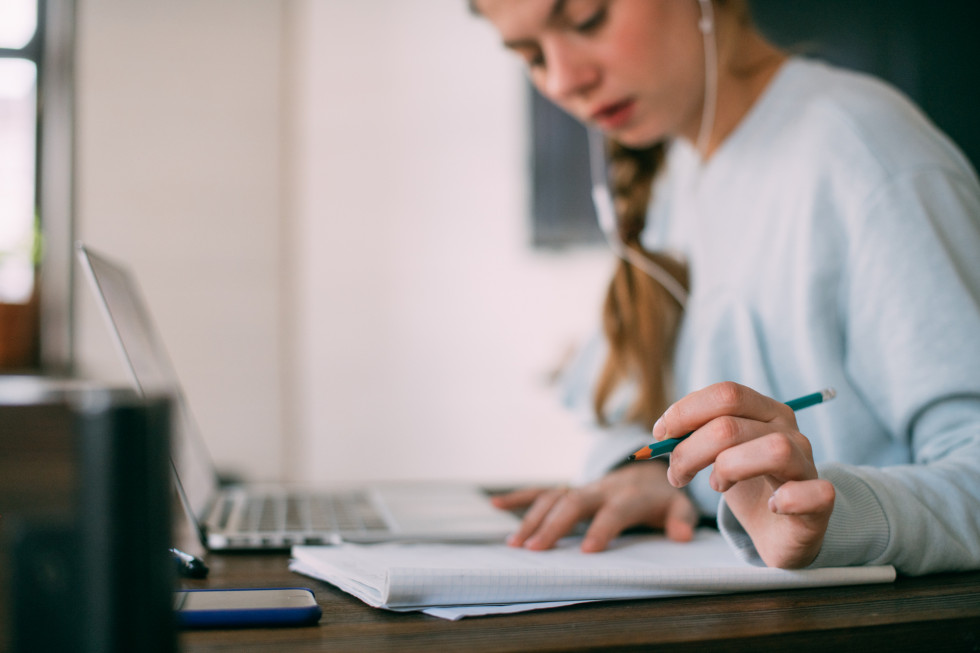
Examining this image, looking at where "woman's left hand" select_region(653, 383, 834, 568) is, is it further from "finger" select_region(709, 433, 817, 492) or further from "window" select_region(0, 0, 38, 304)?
"window" select_region(0, 0, 38, 304)

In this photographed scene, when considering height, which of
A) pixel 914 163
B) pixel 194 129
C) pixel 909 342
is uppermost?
pixel 194 129

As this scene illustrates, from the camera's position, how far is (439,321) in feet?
8.23

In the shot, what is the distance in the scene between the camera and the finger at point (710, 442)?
0.42m

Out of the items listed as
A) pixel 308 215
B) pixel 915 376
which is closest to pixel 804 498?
pixel 915 376

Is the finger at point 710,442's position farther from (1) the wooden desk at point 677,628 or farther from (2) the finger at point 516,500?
(2) the finger at point 516,500

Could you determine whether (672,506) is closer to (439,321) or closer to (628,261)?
(628,261)

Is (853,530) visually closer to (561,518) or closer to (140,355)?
(561,518)

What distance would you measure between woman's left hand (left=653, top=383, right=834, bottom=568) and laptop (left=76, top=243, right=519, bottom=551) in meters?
0.21

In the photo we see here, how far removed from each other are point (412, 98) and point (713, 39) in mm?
1855

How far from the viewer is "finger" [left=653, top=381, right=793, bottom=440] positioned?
43cm

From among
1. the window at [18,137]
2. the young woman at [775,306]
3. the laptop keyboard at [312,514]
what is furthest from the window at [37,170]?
the young woman at [775,306]

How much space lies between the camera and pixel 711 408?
425 mm

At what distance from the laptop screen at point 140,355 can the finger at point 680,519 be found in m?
0.36

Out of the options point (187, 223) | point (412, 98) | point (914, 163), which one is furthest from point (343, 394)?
point (914, 163)
